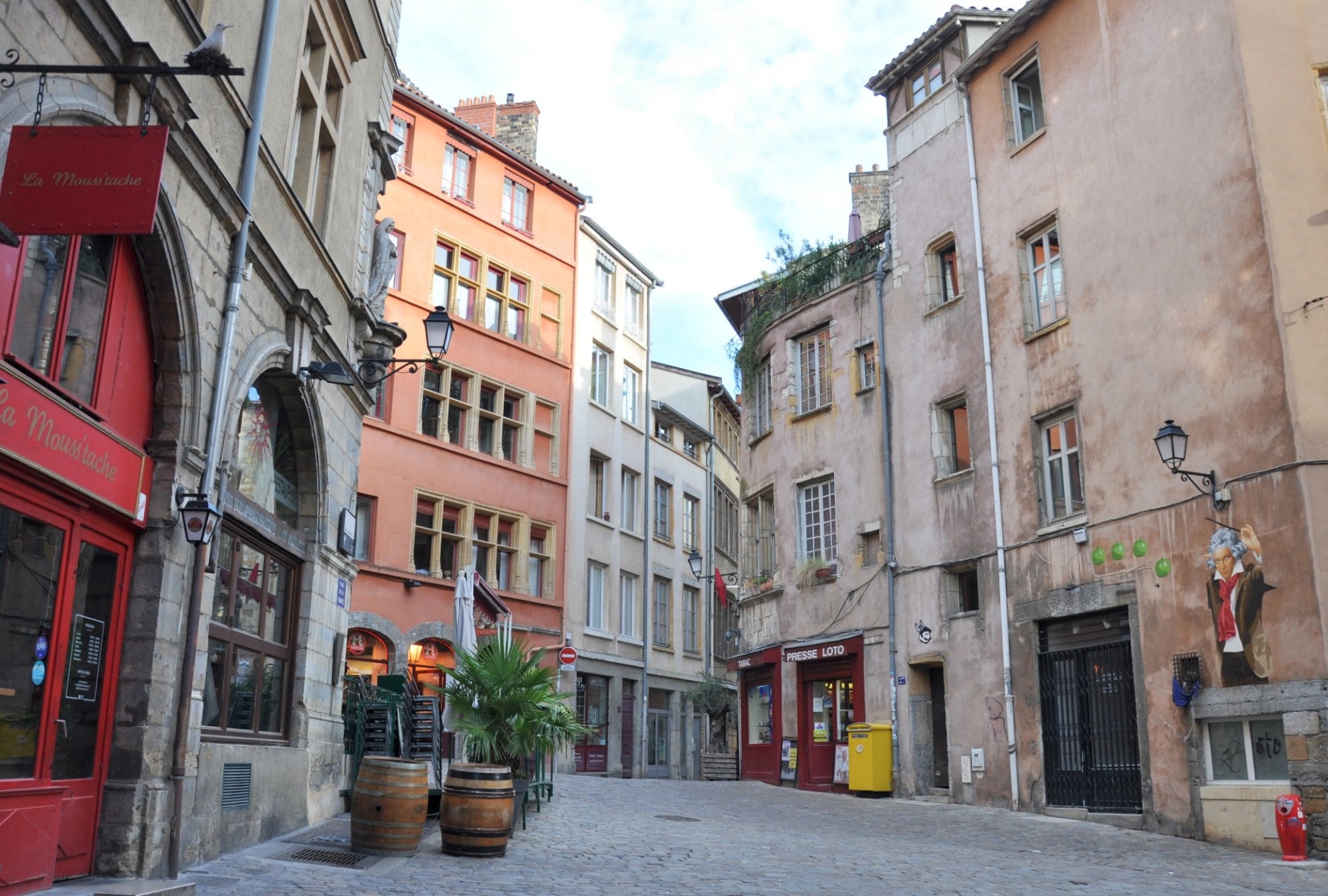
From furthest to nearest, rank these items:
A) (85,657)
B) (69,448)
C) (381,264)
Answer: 1. (381,264)
2. (85,657)
3. (69,448)

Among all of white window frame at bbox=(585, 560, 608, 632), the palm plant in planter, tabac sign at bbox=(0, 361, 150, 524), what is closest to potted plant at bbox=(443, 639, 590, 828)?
the palm plant in planter

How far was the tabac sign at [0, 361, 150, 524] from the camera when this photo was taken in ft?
21.0

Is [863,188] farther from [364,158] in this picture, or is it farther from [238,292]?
[238,292]

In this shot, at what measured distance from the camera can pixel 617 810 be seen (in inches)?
611

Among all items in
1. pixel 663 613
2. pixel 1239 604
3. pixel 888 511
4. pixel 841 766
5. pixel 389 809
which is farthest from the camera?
pixel 663 613

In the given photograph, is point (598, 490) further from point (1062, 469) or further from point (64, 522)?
point (64, 522)

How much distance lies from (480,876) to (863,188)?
22.3m

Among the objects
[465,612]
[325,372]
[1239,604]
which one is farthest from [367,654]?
[1239,604]

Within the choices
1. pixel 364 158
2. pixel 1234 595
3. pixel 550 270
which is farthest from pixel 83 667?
pixel 550 270

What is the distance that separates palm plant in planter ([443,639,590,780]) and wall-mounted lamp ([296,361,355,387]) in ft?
9.69

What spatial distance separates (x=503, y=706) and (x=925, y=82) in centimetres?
1507

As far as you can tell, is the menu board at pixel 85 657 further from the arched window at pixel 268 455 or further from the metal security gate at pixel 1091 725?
the metal security gate at pixel 1091 725

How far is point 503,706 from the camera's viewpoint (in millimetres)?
11117

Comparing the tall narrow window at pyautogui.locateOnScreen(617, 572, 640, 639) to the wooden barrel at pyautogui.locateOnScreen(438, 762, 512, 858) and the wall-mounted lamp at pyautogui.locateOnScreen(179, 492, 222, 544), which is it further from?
the wall-mounted lamp at pyautogui.locateOnScreen(179, 492, 222, 544)
